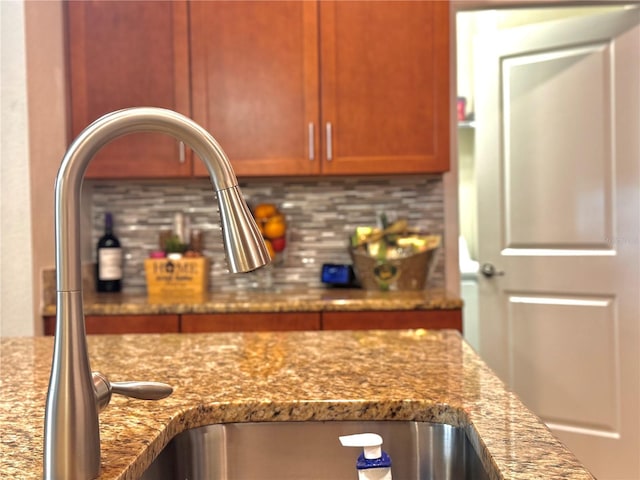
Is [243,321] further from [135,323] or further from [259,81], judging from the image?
[259,81]

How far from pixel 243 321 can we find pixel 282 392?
1378 millimetres

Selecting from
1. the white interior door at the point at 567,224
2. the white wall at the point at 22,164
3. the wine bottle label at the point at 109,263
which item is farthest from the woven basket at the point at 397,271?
the white wall at the point at 22,164

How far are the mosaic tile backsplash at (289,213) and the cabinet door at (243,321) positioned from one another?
463mm

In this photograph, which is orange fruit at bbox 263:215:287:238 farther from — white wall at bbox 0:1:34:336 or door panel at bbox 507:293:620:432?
door panel at bbox 507:293:620:432

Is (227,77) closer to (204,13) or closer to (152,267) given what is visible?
(204,13)

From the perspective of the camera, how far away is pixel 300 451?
3.04 feet

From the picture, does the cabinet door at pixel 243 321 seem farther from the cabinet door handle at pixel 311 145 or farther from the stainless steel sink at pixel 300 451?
the stainless steel sink at pixel 300 451

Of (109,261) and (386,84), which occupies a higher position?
(386,84)

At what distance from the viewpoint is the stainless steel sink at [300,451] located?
35.6 inches

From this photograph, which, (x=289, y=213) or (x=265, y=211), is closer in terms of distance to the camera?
(x=265, y=211)

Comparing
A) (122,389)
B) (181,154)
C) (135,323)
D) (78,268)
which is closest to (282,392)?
(122,389)

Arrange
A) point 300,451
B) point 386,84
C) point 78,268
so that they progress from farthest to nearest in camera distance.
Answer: point 386,84 → point 300,451 → point 78,268

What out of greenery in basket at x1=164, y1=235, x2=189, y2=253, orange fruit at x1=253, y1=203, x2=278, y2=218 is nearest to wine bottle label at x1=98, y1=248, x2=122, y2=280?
greenery in basket at x1=164, y1=235, x2=189, y2=253

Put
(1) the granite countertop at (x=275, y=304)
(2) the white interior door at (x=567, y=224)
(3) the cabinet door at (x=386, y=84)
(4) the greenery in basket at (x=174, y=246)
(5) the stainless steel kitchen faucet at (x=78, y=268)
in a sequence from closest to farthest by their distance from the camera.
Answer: (5) the stainless steel kitchen faucet at (x=78, y=268)
(1) the granite countertop at (x=275, y=304)
(3) the cabinet door at (x=386, y=84)
(2) the white interior door at (x=567, y=224)
(4) the greenery in basket at (x=174, y=246)
